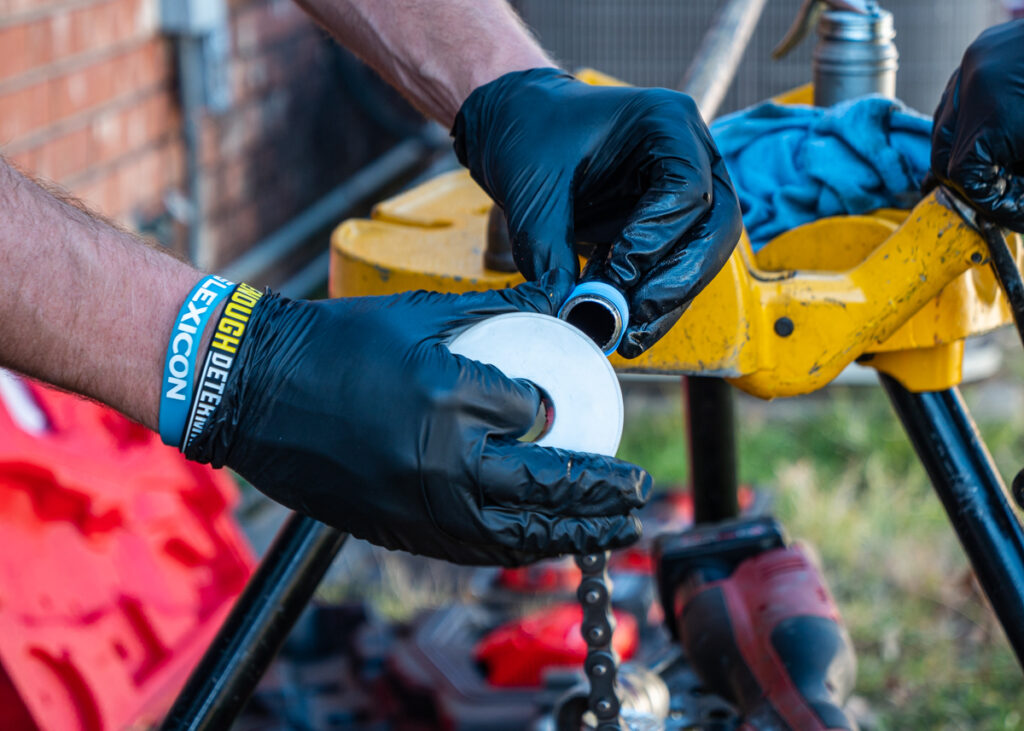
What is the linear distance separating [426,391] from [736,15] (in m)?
1.03

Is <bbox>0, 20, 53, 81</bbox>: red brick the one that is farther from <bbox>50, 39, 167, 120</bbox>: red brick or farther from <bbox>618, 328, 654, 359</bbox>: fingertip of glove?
<bbox>618, 328, 654, 359</bbox>: fingertip of glove

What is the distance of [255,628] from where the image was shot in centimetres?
120

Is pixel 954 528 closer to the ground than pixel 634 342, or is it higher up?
closer to the ground

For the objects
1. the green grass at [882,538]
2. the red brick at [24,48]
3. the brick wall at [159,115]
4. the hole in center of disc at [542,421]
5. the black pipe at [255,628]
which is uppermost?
the hole in center of disc at [542,421]

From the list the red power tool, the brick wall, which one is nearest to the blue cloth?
the red power tool

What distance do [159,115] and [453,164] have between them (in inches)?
35.9

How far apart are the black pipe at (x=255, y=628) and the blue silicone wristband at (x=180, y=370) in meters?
Result: 0.33

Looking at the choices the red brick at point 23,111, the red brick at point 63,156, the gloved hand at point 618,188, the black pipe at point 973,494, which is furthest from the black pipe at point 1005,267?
the red brick at point 63,156

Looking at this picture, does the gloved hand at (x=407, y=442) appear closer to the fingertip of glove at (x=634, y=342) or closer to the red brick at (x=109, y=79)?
the fingertip of glove at (x=634, y=342)

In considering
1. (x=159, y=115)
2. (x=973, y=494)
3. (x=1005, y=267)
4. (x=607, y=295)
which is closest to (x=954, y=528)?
(x=973, y=494)

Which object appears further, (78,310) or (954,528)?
(954,528)

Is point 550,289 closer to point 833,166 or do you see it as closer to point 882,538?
point 833,166

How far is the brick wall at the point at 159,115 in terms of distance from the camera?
2568 mm

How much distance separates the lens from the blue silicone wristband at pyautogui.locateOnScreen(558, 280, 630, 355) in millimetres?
932
